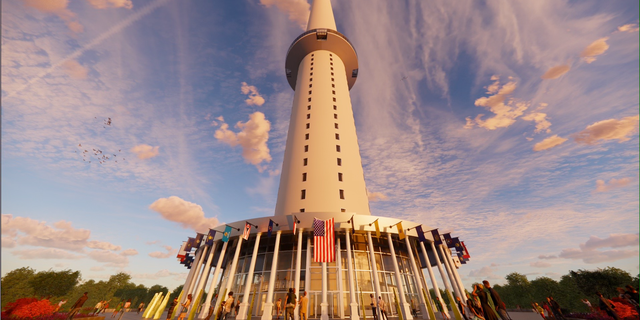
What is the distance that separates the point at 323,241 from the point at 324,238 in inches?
12.8

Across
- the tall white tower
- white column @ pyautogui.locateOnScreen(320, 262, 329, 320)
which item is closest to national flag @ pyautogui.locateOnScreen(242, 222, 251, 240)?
the tall white tower

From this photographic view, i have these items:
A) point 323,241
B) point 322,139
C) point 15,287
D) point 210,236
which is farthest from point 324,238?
point 15,287

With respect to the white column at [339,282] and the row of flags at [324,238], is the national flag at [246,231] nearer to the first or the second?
the row of flags at [324,238]

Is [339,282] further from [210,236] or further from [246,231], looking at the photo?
[210,236]

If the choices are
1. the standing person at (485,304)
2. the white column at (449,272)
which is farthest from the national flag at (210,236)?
the standing person at (485,304)

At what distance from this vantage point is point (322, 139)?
45.8 metres

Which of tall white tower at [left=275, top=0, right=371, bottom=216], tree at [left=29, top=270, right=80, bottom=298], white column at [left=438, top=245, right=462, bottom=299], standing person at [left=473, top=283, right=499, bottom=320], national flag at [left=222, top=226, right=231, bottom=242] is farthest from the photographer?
tree at [left=29, top=270, right=80, bottom=298]

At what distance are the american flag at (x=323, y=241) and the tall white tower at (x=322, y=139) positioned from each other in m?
7.98

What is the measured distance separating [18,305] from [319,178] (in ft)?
102

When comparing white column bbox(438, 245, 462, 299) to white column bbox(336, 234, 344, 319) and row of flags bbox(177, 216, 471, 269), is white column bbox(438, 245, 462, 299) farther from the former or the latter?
white column bbox(336, 234, 344, 319)

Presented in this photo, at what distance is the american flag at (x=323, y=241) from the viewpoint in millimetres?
29000

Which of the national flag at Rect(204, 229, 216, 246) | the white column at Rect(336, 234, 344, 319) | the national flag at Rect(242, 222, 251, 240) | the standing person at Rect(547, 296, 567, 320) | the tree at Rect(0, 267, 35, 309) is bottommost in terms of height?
the standing person at Rect(547, 296, 567, 320)

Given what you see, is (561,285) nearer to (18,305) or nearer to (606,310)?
(606,310)

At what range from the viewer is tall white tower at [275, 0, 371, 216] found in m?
40.4
